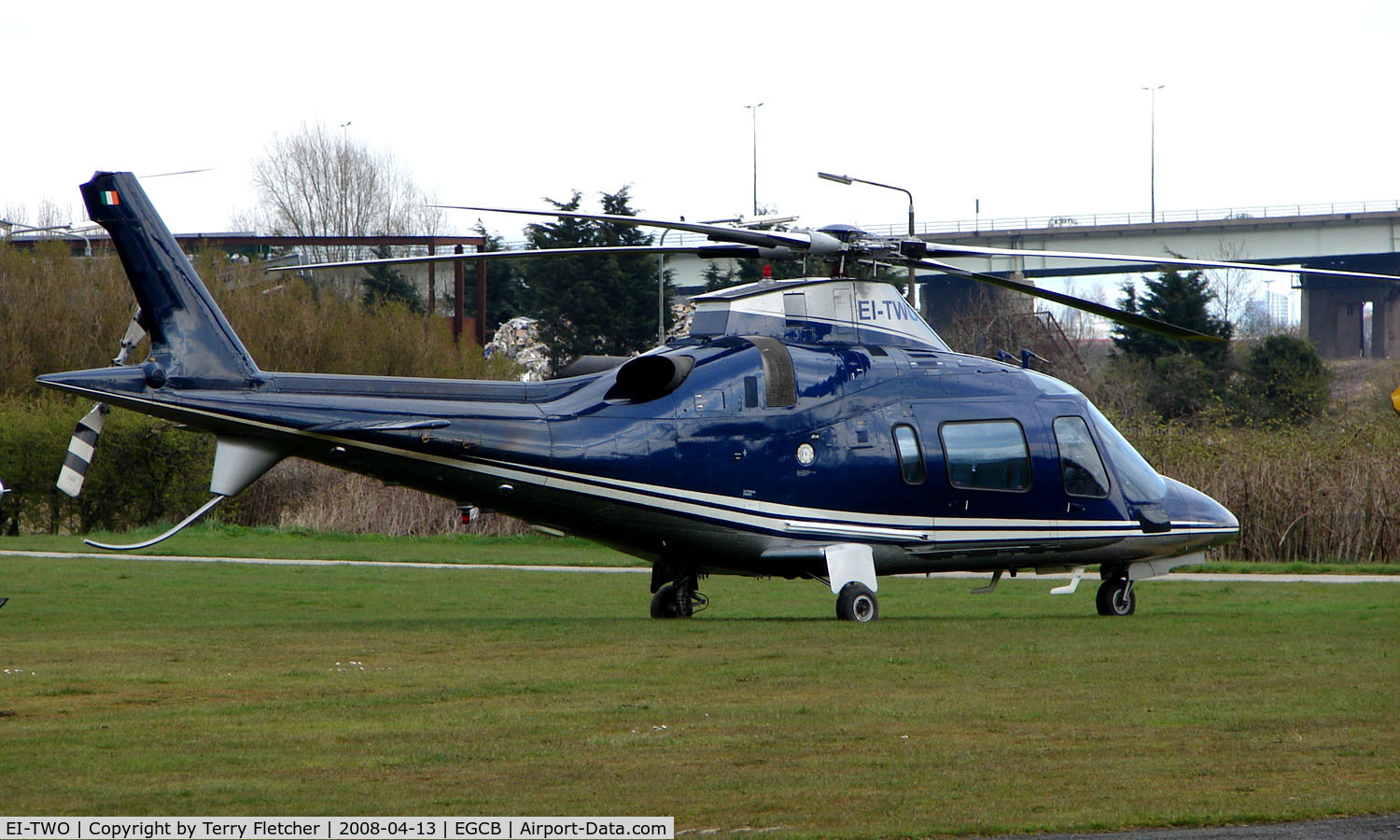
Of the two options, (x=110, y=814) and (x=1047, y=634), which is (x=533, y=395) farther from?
(x=110, y=814)

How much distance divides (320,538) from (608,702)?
2617cm

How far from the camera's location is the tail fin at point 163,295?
14750mm

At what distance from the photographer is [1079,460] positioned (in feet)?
60.9

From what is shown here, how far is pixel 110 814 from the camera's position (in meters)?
7.14

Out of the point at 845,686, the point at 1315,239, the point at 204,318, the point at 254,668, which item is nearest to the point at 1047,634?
the point at 845,686

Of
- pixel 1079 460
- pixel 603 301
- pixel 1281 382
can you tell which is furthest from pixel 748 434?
pixel 603 301

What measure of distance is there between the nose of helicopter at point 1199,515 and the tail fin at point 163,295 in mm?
11668

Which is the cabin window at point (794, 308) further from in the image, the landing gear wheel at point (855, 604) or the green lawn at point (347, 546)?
the green lawn at point (347, 546)

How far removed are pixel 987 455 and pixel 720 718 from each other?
27.9 feet

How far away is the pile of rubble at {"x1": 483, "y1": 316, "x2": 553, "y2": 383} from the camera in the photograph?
66688 millimetres

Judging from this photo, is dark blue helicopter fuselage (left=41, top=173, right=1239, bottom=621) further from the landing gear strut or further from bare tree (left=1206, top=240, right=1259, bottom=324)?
bare tree (left=1206, top=240, right=1259, bottom=324)

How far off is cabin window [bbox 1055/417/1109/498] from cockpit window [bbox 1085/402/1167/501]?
263 millimetres

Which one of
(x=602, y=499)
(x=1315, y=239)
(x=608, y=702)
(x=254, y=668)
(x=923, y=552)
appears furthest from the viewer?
(x=1315, y=239)

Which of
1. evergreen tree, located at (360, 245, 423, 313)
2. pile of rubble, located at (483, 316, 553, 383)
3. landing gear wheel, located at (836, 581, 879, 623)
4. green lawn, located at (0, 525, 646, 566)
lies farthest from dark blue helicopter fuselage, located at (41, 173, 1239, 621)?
evergreen tree, located at (360, 245, 423, 313)
